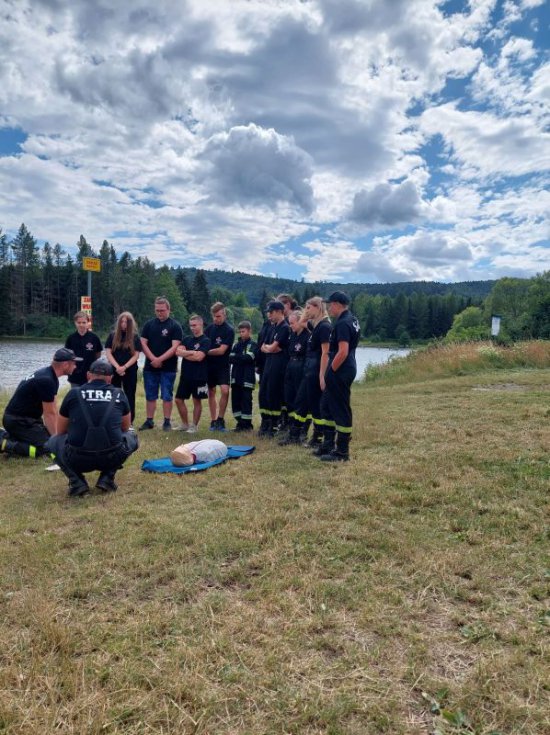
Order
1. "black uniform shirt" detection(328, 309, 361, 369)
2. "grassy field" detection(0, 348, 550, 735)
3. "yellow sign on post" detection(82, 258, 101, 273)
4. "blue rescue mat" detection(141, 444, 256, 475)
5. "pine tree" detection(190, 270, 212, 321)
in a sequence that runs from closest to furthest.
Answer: "grassy field" detection(0, 348, 550, 735) → "blue rescue mat" detection(141, 444, 256, 475) → "black uniform shirt" detection(328, 309, 361, 369) → "yellow sign on post" detection(82, 258, 101, 273) → "pine tree" detection(190, 270, 212, 321)

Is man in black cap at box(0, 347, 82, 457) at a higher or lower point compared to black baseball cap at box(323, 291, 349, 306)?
lower

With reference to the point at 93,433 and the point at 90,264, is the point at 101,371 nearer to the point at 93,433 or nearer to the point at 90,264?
the point at 93,433

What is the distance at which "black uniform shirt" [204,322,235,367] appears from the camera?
8.09 metres

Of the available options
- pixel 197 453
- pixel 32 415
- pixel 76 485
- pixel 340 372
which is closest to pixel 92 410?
pixel 76 485

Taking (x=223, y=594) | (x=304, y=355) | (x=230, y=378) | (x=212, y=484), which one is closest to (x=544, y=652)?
(x=223, y=594)

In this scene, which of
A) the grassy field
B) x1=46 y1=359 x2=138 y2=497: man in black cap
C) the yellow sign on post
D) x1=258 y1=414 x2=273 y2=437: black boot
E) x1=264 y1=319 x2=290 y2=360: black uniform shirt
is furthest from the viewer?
the yellow sign on post

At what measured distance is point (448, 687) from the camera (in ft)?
7.17

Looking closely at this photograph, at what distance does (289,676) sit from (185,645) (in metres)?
0.56

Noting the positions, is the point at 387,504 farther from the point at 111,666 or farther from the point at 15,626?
the point at 15,626

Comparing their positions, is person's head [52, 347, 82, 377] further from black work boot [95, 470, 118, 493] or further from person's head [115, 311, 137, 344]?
black work boot [95, 470, 118, 493]

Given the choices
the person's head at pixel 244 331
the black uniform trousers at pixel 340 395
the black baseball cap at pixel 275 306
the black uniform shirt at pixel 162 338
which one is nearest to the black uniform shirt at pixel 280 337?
the black baseball cap at pixel 275 306

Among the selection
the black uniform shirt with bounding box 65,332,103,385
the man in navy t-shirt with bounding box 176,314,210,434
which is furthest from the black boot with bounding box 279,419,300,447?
the black uniform shirt with bounding box 65,332,103,385

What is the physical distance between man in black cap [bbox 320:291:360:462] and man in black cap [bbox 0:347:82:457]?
3498 millimetres

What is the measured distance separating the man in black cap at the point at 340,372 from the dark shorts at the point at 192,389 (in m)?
2.64
